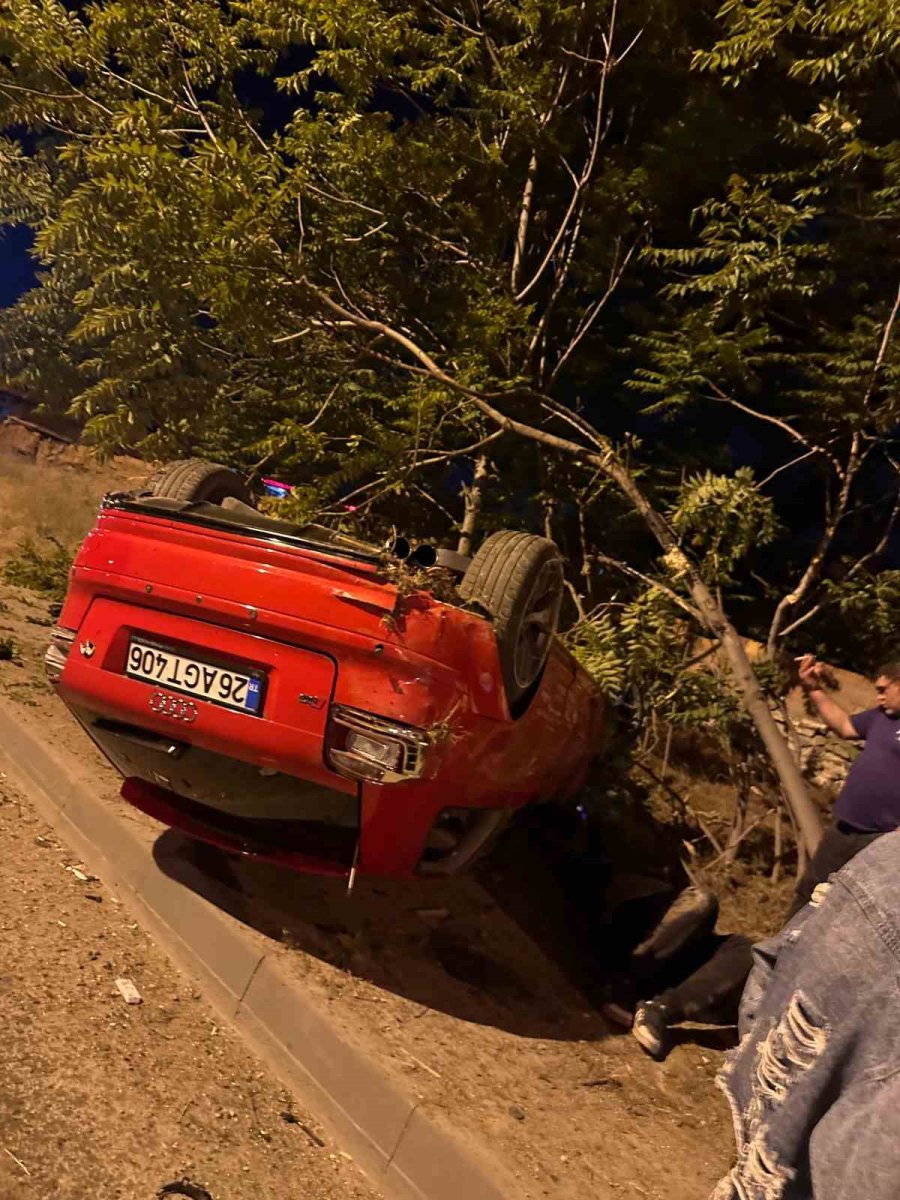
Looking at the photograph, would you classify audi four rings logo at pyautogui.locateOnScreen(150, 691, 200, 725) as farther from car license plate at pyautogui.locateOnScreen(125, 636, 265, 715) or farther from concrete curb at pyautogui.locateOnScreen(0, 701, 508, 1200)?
concrete curb at pyautogui.locateOnScreen(0, 701, 508, 1200)

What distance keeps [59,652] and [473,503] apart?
453 cm

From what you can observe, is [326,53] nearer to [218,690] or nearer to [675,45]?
[675,45]

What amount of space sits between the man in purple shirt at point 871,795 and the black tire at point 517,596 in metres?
1.34

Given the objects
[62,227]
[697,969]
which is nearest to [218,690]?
[697,969]

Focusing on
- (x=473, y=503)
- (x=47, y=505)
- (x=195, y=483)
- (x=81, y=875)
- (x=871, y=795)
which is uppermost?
(x=195, y=483)

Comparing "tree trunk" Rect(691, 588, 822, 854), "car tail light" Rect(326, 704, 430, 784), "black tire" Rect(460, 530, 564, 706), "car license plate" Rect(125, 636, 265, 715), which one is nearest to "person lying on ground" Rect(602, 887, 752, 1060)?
"tree trunk" Rect(691, 588, 822, 854)

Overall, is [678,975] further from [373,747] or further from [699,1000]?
[373,747]

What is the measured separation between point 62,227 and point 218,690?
14.1 ft

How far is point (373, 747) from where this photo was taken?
243 centimetres

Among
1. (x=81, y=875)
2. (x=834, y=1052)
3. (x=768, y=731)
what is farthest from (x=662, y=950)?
(x=834, y=1052)

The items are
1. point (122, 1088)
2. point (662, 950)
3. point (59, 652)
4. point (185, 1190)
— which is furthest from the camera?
point (662, 950)

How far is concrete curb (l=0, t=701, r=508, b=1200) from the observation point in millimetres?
2072

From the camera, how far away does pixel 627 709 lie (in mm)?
5031

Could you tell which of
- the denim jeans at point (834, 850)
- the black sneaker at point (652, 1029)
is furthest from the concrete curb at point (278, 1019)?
the denim jeans at point (834, 850)
